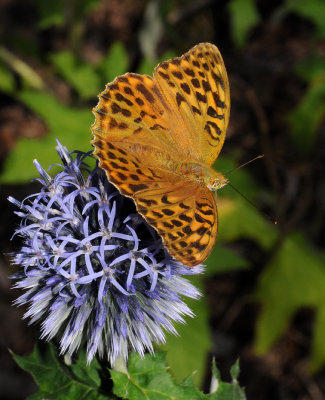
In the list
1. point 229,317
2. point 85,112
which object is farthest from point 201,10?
point 229,317

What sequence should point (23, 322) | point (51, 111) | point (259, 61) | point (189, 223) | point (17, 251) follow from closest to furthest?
point (189, 223) → point (17, 251) → point (51, 111) → point (23, 322) → point (259, 61)

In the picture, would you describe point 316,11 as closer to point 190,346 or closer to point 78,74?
point 78,74

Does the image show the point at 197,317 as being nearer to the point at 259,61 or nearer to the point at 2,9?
the point at 259,61

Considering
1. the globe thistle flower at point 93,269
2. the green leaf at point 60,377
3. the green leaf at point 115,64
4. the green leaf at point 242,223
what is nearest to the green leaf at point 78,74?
the green leaf at point 115,64

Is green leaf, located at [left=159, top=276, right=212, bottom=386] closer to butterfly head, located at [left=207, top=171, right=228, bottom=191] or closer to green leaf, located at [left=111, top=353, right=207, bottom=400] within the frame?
butterfly head, located at [left=207, top=171, right=228, bottom=191]

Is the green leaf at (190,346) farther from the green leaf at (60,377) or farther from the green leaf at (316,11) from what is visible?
the green leaf at (316,11)

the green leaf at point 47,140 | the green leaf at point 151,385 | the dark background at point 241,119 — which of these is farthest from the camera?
the dark background at point 241,119

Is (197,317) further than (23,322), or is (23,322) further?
(23,322)
